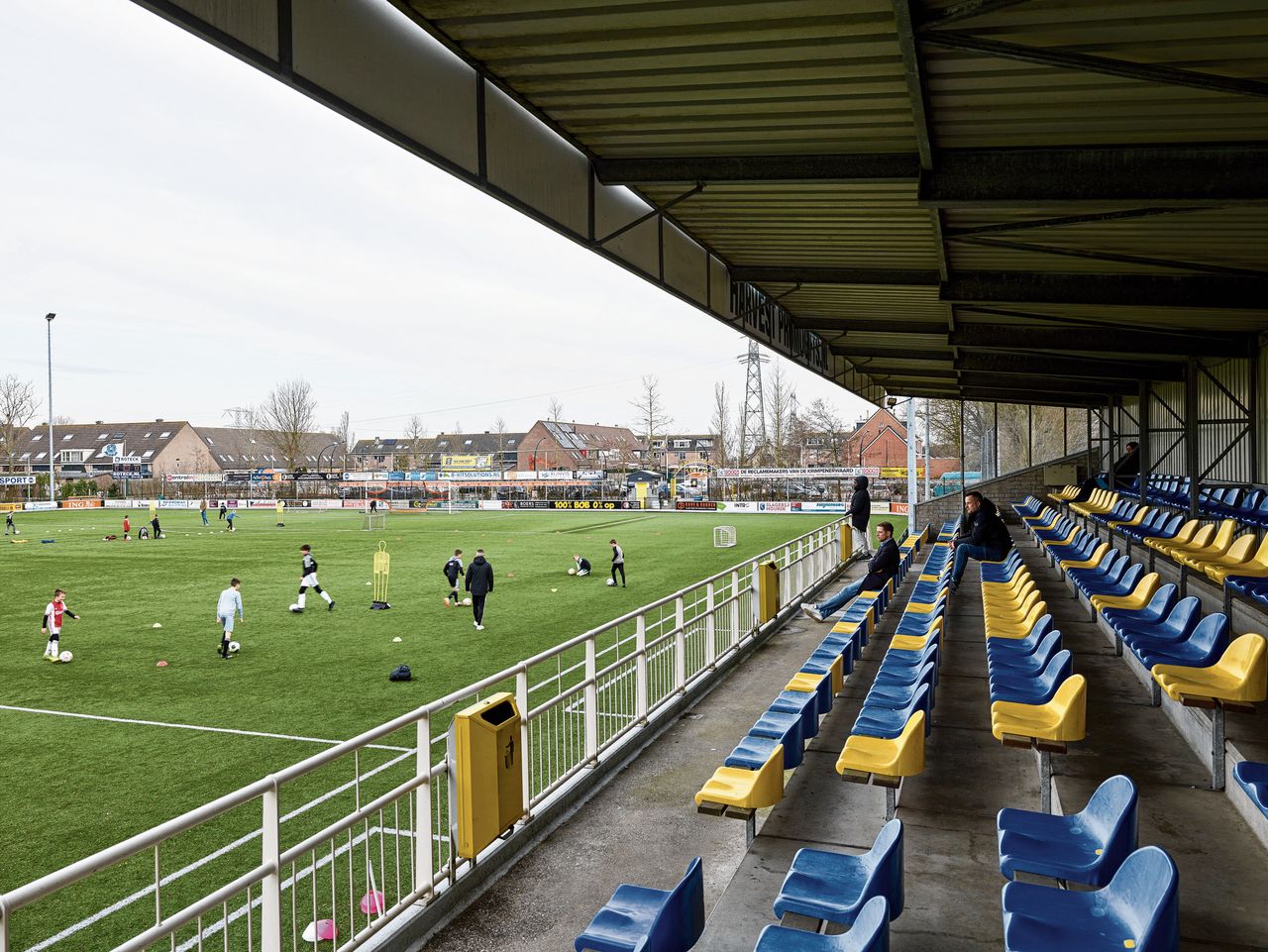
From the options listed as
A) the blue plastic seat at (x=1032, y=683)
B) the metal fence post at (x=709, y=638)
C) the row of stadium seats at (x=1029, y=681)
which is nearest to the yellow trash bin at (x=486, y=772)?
the row of stadium seats at (x=1029, y=681)

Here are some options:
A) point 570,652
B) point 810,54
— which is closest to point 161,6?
point 810,54

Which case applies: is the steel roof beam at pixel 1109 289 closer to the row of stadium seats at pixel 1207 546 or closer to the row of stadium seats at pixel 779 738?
the row of stadium seats at pixel 1207 546

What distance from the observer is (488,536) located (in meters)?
42.8

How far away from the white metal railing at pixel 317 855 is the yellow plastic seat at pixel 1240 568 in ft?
17.5

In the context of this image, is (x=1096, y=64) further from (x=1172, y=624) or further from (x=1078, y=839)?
(x=1172, y=624)

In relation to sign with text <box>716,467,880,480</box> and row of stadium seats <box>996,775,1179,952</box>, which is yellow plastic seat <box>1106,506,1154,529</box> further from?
sign with text <box>716,467,880,480</box>

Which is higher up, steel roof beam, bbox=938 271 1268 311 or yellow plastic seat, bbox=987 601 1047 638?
steel roof beam, bbox=938 271 1268 311

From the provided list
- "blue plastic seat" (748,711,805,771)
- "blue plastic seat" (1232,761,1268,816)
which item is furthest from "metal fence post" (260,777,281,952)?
"blue plastic seat" (1232,761,1268,816)

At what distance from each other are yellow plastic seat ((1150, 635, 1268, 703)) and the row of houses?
259ft

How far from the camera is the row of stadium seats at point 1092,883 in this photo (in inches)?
129

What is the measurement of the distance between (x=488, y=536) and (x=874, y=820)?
3725cm

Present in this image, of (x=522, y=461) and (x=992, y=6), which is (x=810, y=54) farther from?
(x=522, y=461)

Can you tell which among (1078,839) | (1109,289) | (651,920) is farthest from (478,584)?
(1078,839)

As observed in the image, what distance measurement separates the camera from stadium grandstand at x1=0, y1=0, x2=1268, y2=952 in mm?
4379
